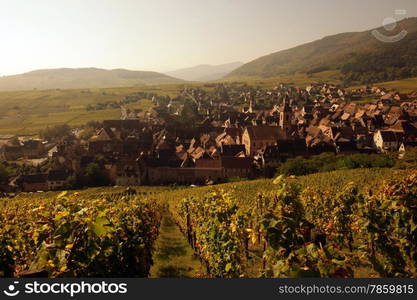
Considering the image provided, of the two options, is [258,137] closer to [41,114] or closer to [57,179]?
[57,179]

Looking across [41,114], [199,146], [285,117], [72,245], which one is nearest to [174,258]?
[72,245]

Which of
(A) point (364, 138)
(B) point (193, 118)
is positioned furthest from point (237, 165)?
(B) point (193, 118)

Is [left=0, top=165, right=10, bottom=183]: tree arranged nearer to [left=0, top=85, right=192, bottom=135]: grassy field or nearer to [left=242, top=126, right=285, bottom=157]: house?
[left=0, top=85, right=192, bottom=135]: grassy field

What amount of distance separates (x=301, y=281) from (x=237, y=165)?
67.1 m

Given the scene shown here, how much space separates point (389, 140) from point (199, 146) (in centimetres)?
4361

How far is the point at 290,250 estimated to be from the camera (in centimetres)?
635

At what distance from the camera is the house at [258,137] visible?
286 feet

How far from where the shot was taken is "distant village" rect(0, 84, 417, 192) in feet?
247

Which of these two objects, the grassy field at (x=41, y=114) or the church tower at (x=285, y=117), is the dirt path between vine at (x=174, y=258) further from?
the grassy field at (x=41, y=114)

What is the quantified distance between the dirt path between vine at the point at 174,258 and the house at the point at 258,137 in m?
57.3

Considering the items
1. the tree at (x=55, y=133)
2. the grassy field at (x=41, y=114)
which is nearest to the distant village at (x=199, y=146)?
the tree at (x=55, y=133)

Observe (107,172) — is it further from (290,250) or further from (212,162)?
(290,250)

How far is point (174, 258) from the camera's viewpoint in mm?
21359

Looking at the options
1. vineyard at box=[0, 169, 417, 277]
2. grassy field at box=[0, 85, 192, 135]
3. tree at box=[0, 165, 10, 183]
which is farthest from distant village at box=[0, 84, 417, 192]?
vineyard at box=[0, 169, 417, 277]
